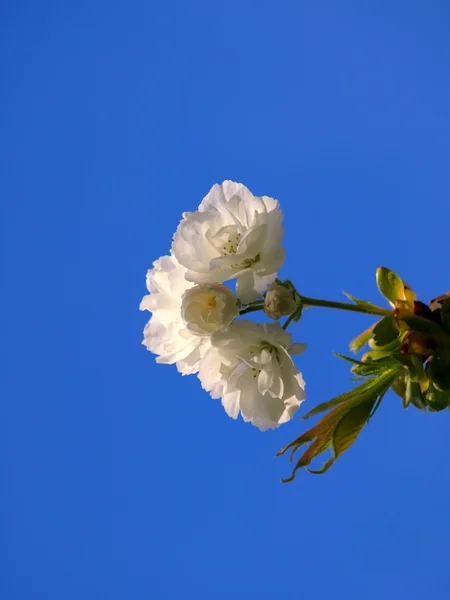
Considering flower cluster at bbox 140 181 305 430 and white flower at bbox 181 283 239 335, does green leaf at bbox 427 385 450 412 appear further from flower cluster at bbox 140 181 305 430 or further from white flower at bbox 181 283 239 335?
white flower at bbox 181 283 239 335

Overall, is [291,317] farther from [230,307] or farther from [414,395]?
[414,395]

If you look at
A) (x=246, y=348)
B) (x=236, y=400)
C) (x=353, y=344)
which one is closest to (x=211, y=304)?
(x=246, y=348)

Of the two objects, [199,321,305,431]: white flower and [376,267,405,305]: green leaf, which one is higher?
[376,267,405,305]: green leaf

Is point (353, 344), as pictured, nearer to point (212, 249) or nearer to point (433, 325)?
point (433, 325)

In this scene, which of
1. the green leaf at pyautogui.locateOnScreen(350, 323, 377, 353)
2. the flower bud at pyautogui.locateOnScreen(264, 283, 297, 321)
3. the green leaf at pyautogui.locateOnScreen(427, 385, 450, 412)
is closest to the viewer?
the flower bud at pyautogui.locateOnScreen(264, 283, 297, 321)

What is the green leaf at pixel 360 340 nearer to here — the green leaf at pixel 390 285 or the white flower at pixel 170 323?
the green leaf at pixel 390 285

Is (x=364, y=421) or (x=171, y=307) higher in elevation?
(x=171, y=307)

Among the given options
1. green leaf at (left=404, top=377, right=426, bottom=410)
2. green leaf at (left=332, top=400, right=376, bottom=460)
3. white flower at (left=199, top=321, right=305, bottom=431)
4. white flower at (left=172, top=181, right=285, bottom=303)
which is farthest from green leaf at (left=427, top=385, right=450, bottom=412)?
white flower at (left=172, top=181, right=285, bottom=303)
